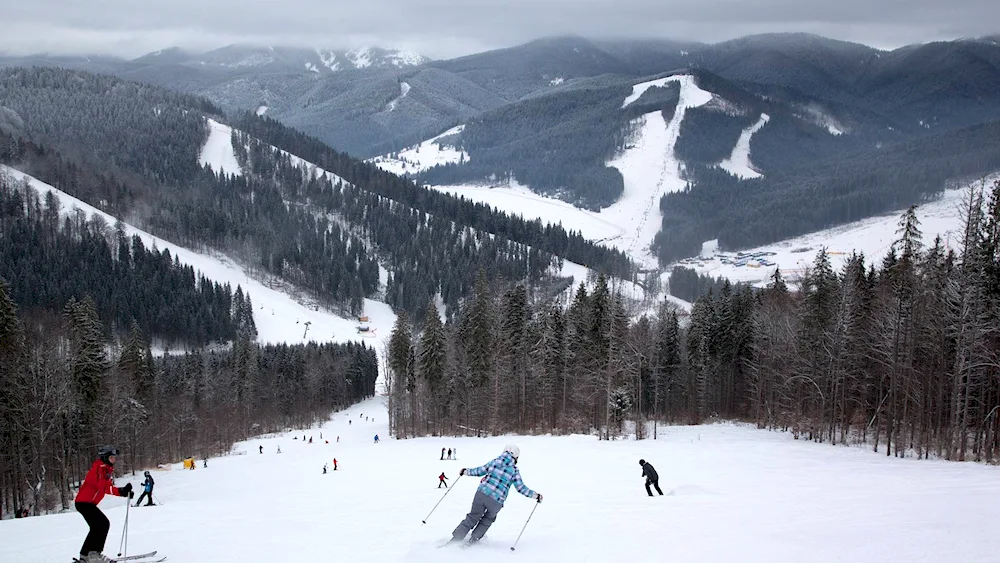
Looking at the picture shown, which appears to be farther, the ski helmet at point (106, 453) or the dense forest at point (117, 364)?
the dense forest at point (117, 364)

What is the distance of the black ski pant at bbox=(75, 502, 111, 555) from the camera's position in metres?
11.3

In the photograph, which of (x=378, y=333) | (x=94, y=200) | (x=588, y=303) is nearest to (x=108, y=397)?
(x=588, y=303)

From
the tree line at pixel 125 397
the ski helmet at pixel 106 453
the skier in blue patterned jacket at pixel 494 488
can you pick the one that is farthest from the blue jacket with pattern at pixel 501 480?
the tree line at pixel 125 397

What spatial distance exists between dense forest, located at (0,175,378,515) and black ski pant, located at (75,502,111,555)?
22.6 metres

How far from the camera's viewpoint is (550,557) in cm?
1183

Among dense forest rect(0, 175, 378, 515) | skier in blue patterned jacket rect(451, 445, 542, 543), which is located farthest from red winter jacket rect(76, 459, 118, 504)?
dense forest rect(0, 175, 378, 515)

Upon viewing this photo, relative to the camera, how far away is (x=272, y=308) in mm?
141625

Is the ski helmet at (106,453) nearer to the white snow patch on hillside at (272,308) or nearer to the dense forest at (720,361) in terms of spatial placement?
the dense forest at (720,361)

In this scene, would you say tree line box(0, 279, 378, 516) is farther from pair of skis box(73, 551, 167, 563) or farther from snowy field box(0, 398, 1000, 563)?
pair of skis box(73, 551, 167, 563)

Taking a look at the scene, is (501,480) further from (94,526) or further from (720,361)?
(720,361)

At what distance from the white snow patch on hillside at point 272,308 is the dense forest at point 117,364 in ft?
16.3

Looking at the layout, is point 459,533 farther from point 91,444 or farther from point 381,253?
point 381,253

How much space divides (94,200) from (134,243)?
36.1m

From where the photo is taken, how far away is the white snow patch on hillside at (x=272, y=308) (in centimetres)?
13243
